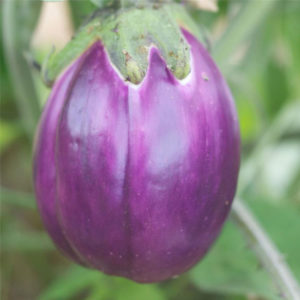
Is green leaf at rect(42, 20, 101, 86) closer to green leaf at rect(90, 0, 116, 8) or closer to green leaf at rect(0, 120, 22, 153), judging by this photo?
green leaf at rect(90, 0, 116, 8)

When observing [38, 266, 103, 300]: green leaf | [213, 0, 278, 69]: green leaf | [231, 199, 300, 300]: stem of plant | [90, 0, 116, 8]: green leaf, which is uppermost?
[90, 0, 116, 8]: green leaf

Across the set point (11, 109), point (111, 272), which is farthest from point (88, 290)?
point (111, 272)

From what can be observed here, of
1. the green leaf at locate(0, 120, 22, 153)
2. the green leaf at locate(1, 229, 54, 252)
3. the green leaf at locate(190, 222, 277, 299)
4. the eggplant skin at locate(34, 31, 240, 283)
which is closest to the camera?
the eggplant skin at locate(34, 31, 240, 283)

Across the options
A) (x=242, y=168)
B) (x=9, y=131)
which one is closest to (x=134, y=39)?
(x=242, y=168)

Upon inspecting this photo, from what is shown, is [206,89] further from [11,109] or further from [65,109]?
[11,109]

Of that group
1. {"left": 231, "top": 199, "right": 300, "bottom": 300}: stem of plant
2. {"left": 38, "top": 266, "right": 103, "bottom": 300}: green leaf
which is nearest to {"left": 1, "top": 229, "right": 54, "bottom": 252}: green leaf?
{"left": 38, "top": 266, "right": 103, "bottom": 300}: green leaf
